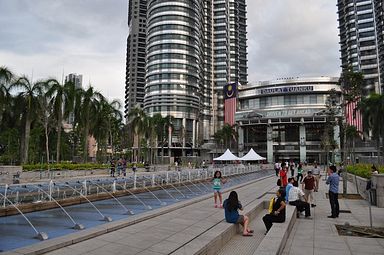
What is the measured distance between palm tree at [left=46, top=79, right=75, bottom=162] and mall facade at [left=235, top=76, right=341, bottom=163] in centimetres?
7635

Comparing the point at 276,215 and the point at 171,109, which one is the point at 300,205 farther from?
the point at 171,109

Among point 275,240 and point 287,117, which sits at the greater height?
point 287,117

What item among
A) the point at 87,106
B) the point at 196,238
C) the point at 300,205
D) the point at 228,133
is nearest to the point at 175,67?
the point at 228,133

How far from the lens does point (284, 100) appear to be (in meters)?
107

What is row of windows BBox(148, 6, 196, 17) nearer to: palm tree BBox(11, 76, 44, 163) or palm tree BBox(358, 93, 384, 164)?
palm tree BBox(358, 93, 384, 164)

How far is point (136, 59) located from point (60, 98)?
134853 mm

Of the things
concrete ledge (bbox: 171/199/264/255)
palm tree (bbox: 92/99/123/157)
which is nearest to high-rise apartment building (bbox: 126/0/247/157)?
palm tree (bbox: 92/99/123/157)

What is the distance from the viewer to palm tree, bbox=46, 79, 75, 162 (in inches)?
1406

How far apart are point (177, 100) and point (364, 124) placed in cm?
6471

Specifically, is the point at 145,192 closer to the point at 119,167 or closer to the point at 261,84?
the point at 119,167

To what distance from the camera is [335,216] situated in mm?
12102

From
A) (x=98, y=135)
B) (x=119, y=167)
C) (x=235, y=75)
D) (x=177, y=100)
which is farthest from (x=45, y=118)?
(x=235, y=75)

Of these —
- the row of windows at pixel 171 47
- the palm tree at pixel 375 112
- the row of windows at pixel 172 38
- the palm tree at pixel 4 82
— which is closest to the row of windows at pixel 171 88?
the row of windows at pixel 171 47

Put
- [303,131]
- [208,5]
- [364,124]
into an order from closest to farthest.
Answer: [364,124]
[303,131]
[208,5]
